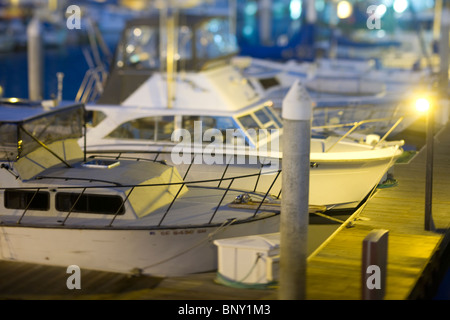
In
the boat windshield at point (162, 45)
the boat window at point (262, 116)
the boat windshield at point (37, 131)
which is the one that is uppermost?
the boat windshield at point (162, 45)

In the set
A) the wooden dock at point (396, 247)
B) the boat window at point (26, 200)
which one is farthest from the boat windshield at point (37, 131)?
the wooden dock at point (396, 247)

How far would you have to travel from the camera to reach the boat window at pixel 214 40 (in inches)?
695

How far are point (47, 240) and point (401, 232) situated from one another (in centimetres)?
543

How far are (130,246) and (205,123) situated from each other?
459cm

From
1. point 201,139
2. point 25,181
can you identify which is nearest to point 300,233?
point 25,181

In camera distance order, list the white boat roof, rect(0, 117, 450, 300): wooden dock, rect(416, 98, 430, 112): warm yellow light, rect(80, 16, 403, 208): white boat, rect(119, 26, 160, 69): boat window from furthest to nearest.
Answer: rect(119, 26, 160, 69): boat window < rect(80, 16, 403, 208): white boat < the white boat roof < rect(416, 98, 430, 112): warm yellow light < rect(0, 117, 450, 300): wooden dock

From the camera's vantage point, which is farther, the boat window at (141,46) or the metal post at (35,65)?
the metal post at (35,65)

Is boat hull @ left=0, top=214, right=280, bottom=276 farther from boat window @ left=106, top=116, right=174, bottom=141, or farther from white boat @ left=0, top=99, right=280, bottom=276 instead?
boat window @ left=106, top=116, right=174, bottom=141

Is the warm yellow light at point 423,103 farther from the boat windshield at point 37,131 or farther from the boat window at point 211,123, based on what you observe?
the boat windshield at point 37,131

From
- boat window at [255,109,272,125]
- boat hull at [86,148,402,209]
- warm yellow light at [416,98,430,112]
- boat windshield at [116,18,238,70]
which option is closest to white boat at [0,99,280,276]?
boat hull at [86,148,402,209]

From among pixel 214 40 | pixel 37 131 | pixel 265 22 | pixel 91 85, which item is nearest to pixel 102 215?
pixel 37 131

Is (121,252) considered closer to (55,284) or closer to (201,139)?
(55,284)

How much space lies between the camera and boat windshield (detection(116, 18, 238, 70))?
1745 cm

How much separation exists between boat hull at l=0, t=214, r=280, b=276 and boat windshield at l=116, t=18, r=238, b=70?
20.7 feet
